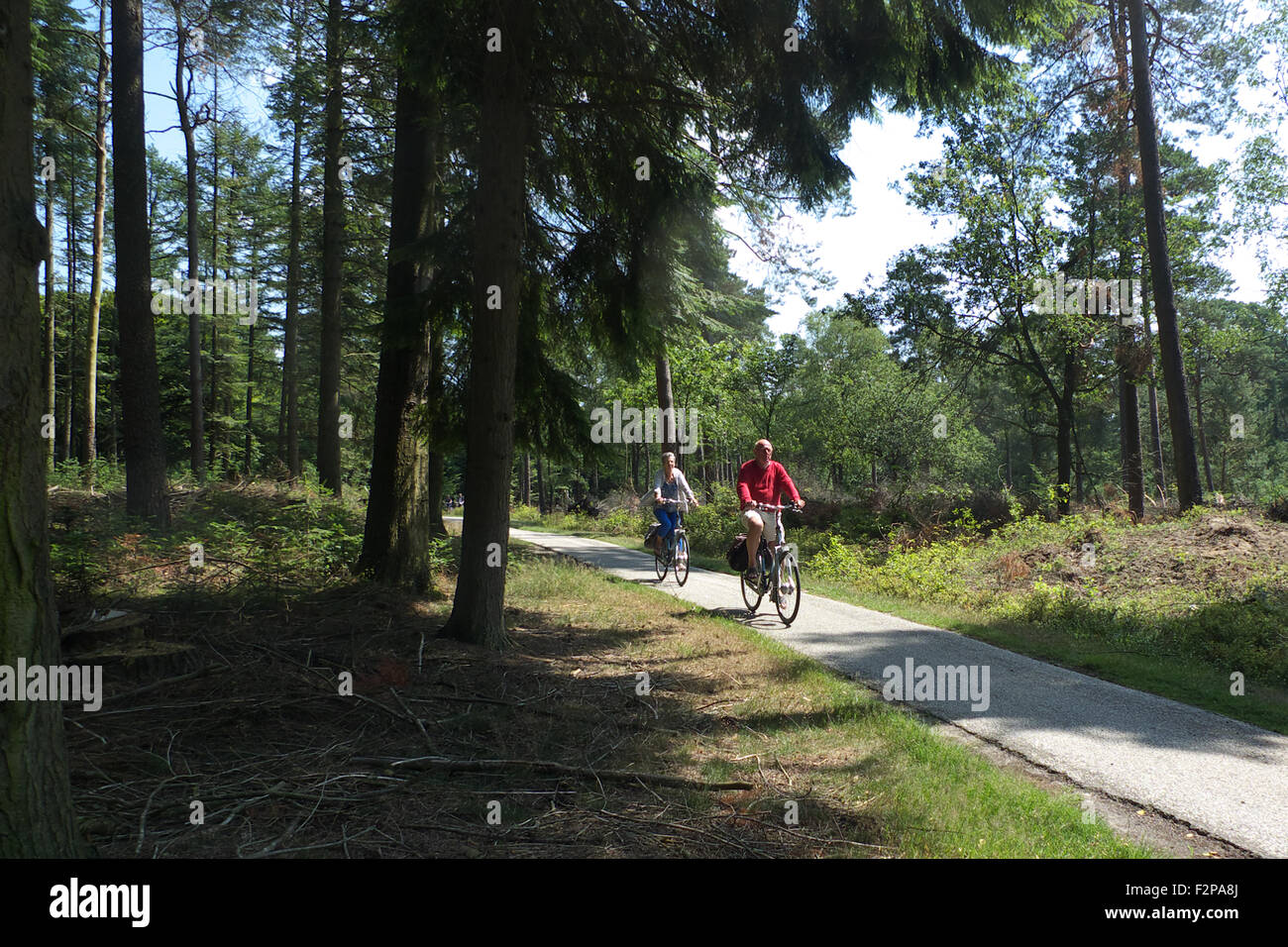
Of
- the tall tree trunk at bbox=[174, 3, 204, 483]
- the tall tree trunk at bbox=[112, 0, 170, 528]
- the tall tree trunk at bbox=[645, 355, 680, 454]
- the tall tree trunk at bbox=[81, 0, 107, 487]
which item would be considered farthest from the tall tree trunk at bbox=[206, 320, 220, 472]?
the tall tree trunk at bbox=[112, 0, 170, 528]

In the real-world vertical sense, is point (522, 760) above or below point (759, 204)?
below

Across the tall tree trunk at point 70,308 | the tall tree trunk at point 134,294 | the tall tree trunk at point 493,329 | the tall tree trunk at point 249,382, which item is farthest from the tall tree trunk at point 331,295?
the tall tree trunk at point 249,382

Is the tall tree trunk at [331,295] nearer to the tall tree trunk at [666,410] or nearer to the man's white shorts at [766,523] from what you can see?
the tall tree trunk at [666,410]

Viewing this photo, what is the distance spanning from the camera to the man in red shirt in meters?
Result: 9.98

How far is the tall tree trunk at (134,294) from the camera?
1126cm

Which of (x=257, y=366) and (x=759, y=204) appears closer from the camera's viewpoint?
(x=759, y=204)

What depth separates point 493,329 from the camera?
691 centimetres

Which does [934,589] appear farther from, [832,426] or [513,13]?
[832,426]

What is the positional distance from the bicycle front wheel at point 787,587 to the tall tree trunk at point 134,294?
29.8 feet

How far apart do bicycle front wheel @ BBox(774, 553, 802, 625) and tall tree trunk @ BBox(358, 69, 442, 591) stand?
4506 millimetres

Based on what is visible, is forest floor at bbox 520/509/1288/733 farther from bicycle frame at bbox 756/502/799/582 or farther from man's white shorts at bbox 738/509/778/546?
man's white shorts at bbox 738/509/778/546

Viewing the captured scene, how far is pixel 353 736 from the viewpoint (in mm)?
4543
